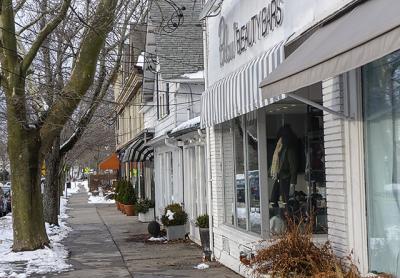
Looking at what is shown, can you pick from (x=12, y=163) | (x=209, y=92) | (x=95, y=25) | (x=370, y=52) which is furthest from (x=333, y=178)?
(x=12, y=163)

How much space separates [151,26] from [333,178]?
14709mm

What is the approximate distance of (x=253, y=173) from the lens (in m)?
9.88

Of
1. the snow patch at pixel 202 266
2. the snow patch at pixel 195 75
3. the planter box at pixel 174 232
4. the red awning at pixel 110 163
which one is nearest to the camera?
the snow patch at pixel 202 266

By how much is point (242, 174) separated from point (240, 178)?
0.15 m

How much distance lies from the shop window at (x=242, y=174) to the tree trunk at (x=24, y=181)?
5055 mm

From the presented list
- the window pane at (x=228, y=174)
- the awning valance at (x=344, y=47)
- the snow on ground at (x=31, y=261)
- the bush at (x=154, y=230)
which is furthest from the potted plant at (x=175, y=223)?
the awning valance at (x=344, y=47)

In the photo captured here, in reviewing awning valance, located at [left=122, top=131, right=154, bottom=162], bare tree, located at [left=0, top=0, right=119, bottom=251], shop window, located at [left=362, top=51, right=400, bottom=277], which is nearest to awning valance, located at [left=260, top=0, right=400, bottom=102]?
shop window, located at [left=362, top=51, right=400, bottom=277]

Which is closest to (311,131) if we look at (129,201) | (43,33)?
(43,33)

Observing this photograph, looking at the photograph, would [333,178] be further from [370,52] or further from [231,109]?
[231,109]

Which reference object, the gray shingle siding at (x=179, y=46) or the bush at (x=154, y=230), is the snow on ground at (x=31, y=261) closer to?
the bush at (x=154, y=230)

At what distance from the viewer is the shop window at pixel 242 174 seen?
9.79 meters

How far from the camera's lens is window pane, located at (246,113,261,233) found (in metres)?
9.66

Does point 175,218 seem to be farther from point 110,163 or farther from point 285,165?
point 110,163

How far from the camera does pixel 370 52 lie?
12.9 feet
